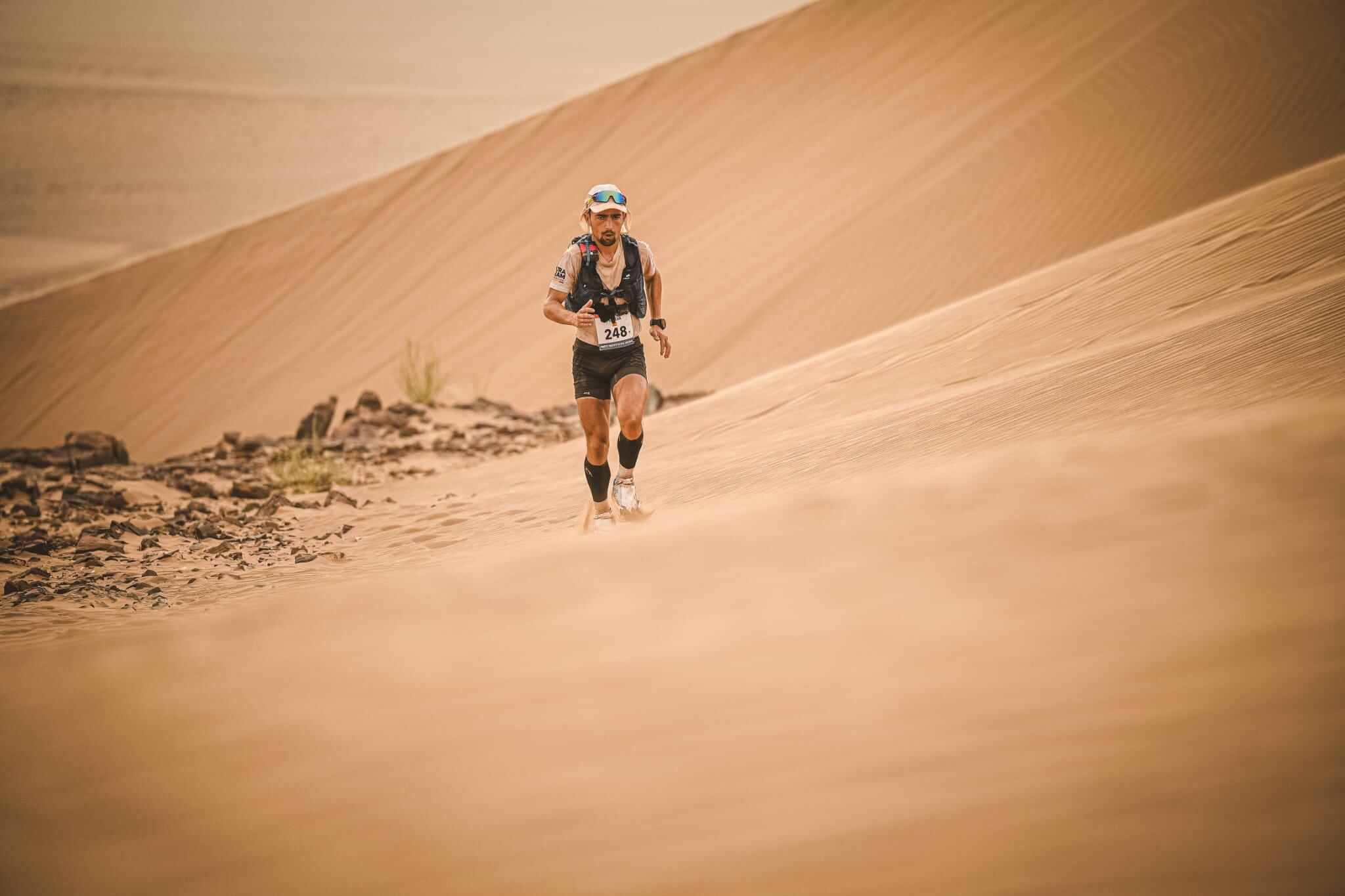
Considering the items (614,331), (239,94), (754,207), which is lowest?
(614,331)

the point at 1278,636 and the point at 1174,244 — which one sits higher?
the point at 1174,244

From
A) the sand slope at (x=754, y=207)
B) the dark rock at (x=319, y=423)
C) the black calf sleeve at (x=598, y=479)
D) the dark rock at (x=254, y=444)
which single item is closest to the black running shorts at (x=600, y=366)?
the black calf sleeve at (x=598, y=479)

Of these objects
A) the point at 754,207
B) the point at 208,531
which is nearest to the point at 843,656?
the point at 208,531

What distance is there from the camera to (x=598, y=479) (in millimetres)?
4867

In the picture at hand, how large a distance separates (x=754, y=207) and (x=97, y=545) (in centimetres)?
1057

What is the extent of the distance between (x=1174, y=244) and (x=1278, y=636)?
5549 mm

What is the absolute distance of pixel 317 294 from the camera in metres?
18.0

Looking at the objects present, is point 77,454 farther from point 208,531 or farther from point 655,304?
point 655,304

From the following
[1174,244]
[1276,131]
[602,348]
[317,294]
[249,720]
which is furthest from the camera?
[317,294]

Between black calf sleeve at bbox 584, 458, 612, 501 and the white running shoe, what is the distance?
0.24 ft

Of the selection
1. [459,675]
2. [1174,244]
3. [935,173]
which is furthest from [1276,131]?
[459,675]

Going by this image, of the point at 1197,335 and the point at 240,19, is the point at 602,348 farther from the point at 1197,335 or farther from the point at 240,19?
the point at 240,19

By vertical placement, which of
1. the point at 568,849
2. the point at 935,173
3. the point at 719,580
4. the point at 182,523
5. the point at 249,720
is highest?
the point at 935,173

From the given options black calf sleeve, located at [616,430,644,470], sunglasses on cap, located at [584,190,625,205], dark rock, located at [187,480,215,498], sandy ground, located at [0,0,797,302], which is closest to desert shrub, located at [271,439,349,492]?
dark rock, located at [187,480,215,498]
